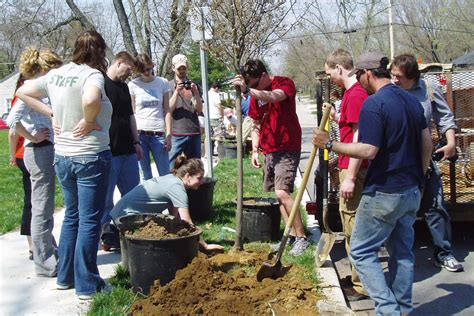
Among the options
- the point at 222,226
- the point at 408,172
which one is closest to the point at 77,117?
the point at 408,172

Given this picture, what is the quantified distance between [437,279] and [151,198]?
106 inches

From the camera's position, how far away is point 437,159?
225 inches

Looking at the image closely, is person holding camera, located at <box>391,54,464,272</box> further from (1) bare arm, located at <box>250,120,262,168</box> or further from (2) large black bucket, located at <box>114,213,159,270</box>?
(2) large black bucket, located at <box>114,213,159,270</box>

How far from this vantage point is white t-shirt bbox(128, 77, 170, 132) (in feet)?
22.6

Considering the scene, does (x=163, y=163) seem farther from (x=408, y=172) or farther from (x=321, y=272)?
(x=408, y=172)

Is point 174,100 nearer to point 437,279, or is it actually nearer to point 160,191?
point 160,191

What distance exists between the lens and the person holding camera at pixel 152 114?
6.89m

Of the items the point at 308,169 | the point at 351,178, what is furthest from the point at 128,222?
the point at 351,178

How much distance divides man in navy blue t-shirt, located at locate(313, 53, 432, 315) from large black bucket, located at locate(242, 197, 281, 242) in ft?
7.09

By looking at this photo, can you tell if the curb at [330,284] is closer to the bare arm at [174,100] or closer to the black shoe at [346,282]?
the black shoe at [346,282]

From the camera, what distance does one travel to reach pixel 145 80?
6.89 metres

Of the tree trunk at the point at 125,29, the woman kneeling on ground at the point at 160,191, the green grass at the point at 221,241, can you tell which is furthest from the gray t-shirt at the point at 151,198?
the tree trunk at the point at 125,29

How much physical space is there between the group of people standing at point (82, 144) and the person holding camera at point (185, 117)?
1.69 feet

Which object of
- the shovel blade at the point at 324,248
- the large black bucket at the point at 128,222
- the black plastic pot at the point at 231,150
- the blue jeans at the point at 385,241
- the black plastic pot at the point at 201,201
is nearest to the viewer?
the blue jeans at the point at 385,241
